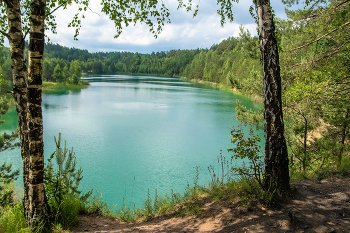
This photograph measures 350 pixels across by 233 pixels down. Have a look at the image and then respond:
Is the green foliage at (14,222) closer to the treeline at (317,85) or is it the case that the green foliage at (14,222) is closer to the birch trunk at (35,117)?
the birch trunk at (35,117)

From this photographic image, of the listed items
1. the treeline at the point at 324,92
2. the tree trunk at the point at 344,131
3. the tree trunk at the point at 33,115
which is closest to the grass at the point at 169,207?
the tree trunk at the point at 33,115

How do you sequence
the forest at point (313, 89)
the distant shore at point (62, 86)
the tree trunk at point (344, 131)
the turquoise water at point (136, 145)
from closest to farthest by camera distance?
the forest at point (313, 89) < the tree trunk at point (344, 131) < the turquoise water at point (136, 145) < the distant shore at point (62, 86)

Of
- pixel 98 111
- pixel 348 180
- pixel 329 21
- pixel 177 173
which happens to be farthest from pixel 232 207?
pixel 98 111

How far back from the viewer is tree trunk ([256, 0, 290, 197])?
3.06m

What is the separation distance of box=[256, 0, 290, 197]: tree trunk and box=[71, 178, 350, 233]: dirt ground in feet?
1.08

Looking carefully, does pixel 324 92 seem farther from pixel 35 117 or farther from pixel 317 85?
pixel 35 117

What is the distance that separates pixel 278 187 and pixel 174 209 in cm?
173

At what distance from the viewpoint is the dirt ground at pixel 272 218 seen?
251 centimetres

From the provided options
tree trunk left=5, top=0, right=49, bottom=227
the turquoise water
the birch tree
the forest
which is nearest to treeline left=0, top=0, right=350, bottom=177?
the forest

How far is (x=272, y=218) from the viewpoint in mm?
2688

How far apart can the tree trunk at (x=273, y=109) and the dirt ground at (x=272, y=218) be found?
33cm

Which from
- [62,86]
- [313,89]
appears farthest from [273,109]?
[62,86]

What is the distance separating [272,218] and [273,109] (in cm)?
135

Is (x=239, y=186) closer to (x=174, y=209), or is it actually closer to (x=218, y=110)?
(x=174, y=209)
